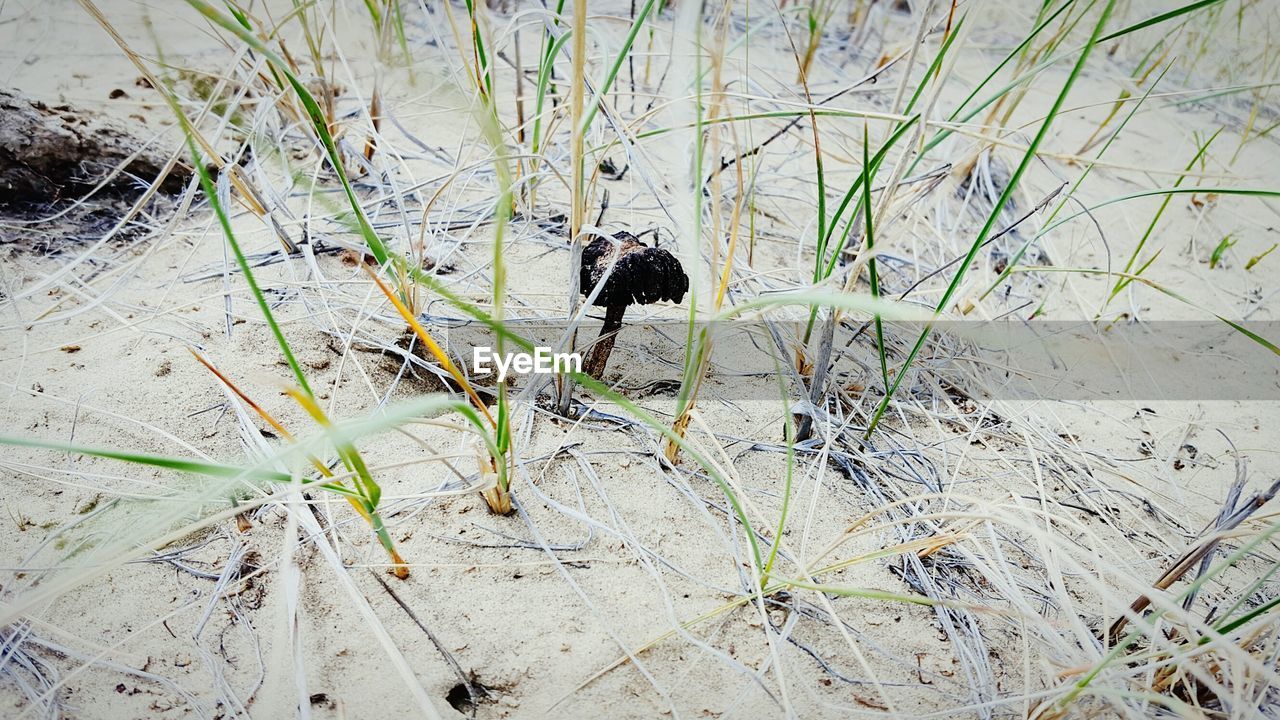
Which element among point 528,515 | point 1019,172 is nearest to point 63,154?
point 528,515

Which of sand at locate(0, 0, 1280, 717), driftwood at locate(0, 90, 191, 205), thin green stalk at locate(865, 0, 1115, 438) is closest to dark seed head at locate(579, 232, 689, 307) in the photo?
sand at locate(0, 0, 1280, 717)

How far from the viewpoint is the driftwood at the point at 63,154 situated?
1553mm

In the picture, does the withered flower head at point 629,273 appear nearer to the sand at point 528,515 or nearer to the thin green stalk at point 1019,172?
the sand at point 528,515

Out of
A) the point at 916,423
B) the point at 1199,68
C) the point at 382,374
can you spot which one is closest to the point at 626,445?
the point at 382,374

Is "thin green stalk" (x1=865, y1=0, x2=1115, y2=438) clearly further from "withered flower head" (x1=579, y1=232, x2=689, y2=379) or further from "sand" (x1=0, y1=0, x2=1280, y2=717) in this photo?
"withered flower head" (x1=579, y1=232, x2=689, y2=379)

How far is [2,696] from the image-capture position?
82 centimetres

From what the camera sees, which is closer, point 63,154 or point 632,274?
point 632,274

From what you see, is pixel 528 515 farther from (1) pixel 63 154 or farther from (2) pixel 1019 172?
(1) pixel 63 154

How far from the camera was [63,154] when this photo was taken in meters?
1.60

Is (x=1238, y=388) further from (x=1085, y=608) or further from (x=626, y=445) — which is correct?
(x=626, y=445)

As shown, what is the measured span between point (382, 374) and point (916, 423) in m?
0.98

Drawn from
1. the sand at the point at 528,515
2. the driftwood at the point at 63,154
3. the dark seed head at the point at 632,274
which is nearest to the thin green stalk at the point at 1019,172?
the sand at the point at 528,515

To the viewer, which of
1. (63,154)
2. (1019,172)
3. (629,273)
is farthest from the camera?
(63,154)

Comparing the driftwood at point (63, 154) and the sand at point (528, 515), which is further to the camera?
the driftwood at point (63, 154)
